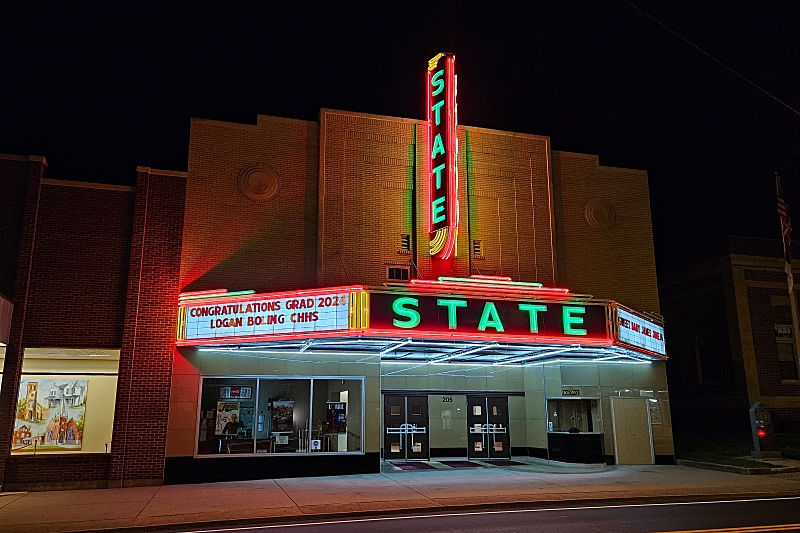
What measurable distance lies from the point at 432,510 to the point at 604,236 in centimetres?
1327

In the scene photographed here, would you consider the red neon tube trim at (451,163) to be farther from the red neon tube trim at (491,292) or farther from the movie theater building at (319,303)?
the red neon tube trim at (491,292)

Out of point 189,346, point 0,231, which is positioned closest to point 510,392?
point 189,346

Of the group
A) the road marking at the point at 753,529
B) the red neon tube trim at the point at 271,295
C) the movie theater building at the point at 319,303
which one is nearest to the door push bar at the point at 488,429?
the movie theater building at the point at 319,303

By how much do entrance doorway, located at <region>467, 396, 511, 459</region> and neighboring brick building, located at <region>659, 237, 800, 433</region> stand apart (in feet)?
38.6

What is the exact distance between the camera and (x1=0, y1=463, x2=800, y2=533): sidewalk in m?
12.5

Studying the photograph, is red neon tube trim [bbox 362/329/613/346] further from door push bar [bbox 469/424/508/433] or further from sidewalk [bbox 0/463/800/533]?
door push bar [bbox 469/424/508/433]

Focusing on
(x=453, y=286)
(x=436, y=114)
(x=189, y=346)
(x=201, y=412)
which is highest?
(x=436, y=114)

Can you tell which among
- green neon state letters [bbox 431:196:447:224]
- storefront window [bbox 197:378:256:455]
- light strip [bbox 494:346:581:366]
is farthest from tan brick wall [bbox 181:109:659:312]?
storefront window [bbox 197:378:256:455]

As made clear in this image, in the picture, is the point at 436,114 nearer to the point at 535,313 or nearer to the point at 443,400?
the point at 535,313

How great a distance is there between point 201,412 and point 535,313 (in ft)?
31.5

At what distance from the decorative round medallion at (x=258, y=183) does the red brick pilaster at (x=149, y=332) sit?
5.76 ft

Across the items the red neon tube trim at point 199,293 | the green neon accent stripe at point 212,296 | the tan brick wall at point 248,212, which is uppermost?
the tan brick wall at point 248,212

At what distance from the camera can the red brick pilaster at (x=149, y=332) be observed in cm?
1720

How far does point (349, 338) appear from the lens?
628 inches
